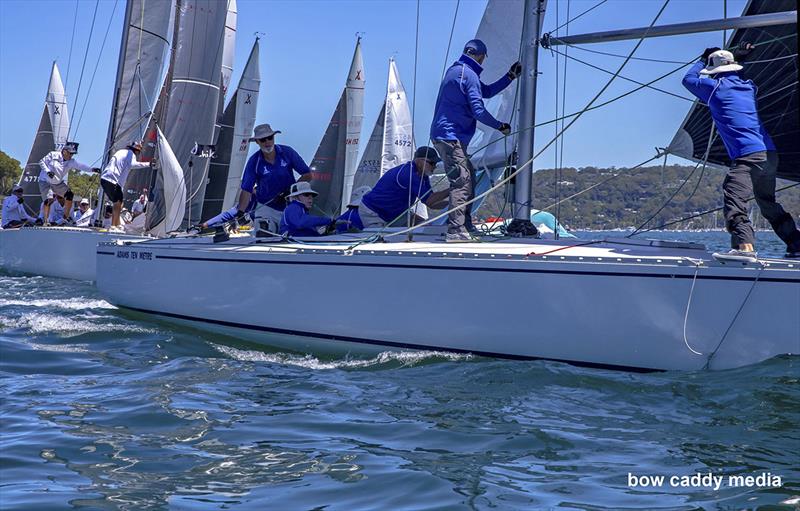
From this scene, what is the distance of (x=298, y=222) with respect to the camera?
7723mm

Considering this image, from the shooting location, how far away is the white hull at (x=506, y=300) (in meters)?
5.25

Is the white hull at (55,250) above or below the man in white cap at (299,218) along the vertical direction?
below

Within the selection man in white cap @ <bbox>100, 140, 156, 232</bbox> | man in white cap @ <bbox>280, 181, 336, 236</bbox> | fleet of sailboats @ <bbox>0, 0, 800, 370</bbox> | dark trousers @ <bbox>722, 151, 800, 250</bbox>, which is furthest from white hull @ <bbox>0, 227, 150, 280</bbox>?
dark trousers @ <bbox>722, 151, 800, 250</bbox>

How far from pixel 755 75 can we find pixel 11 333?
20.7 feet

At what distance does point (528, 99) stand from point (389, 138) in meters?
16.7

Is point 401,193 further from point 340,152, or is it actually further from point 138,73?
point 340,152

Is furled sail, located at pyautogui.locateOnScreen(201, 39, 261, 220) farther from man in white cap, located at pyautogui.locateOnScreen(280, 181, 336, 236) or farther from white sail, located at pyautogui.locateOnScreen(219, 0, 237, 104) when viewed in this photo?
man in white cap, located at pyautogui.locateOnScreen(280, 181, 336, 236)

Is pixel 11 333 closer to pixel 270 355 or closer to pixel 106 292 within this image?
pixel 106 292

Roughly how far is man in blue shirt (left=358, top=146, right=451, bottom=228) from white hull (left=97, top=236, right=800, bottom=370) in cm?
105

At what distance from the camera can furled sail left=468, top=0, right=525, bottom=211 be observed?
26.6 feet

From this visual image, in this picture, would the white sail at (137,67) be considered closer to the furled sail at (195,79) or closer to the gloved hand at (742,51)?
the furled sail at (195,79)

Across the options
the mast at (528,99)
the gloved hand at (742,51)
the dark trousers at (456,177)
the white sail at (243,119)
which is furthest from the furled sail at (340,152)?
the gloved hand at (742,51)

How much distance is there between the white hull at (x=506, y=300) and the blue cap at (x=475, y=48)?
1.61 meters

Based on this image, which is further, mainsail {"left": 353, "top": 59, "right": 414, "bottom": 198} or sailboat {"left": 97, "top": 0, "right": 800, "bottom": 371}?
mainsail {"left": 353, "top": 59, "right": 414, "bottom": 198}
